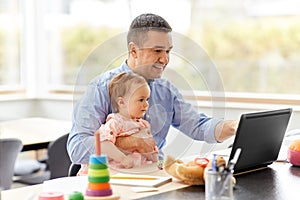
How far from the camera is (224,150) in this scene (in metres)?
2.32

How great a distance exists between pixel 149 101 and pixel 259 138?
15.2 inches

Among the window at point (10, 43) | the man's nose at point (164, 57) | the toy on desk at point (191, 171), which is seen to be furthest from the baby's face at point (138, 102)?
the window at point (10, 43)

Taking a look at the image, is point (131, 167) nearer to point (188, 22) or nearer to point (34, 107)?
point (188, 22)

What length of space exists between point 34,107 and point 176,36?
361 cm

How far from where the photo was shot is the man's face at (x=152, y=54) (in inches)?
80.4

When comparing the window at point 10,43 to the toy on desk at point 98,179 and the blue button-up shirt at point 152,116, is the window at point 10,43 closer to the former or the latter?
the blue button-up shirt at point 152,116

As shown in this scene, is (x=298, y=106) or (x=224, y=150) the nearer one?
(x=224, y=150)

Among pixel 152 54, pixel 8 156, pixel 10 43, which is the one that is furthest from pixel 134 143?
pixel 10 43

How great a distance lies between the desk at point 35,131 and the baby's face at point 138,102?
1578 millimetres

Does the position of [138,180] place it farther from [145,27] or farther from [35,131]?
[35,131]

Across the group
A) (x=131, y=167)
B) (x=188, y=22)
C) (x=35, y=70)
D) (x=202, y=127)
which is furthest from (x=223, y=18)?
(x=131, y=167)

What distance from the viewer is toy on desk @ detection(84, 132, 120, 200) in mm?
1484

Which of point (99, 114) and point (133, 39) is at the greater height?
point (133, 39)

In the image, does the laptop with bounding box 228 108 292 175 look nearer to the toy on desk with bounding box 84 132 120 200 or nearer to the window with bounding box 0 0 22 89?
the toy on desk with bounding box 84 132 120 200
